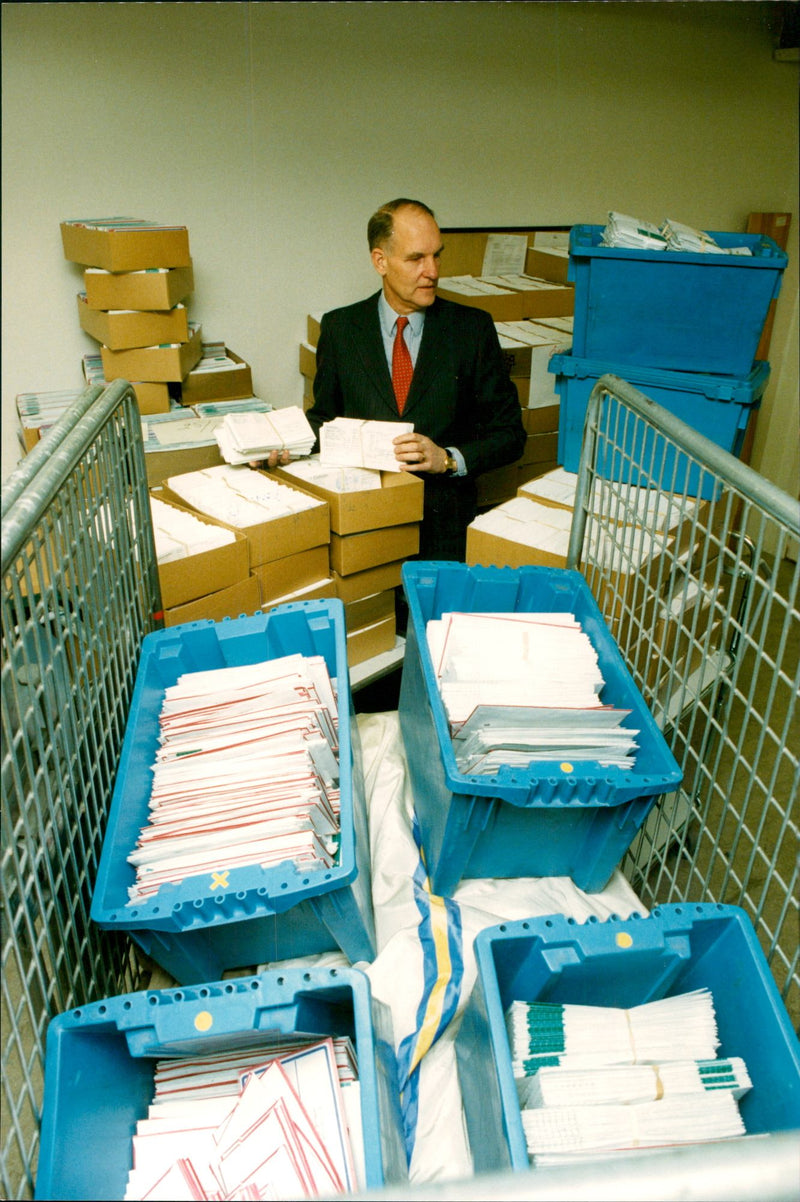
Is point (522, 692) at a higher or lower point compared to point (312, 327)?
lower

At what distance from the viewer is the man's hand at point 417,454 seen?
6.72ft

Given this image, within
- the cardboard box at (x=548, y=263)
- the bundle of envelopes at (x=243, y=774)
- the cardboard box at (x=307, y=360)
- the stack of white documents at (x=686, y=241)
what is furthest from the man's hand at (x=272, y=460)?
the cardboard box at (x=548, y=263)

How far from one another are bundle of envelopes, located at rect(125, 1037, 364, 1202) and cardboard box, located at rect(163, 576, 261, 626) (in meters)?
0.89

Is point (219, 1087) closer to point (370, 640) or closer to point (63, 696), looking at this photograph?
point (63, 696)

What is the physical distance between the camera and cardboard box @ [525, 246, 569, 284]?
3.69 meters

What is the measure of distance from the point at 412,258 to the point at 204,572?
1.23 metres

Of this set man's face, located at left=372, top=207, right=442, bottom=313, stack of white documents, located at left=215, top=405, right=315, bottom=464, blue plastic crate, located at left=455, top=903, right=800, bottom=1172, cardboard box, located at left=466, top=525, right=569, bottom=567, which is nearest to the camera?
blue plastic crate, located at left=455, top=903, right=800, bottom=1172

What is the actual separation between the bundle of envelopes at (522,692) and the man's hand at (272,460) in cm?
92

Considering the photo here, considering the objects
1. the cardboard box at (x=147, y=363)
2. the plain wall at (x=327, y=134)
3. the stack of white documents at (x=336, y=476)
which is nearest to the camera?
the stack of white documents at (x=336, y=476)

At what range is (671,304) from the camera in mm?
1918

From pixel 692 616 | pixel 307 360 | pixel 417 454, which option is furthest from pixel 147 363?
pixel 692 616

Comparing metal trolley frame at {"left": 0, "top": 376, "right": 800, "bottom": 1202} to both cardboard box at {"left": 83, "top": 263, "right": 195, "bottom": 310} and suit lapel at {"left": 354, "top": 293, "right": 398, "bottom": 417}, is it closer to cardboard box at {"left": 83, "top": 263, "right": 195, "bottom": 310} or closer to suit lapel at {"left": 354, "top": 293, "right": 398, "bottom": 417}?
suit lapel at {"left": 354, "top": 293, "right": 398, "bottom": 417}

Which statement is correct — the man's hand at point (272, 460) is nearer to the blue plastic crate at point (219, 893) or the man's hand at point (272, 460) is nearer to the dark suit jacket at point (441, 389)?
the dark suit jacket at point (441, 389)

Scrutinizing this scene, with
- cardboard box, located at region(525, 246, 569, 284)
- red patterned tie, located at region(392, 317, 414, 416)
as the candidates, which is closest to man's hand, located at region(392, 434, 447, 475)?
red patterned tie, located at region(392, 317, 414, 416)
